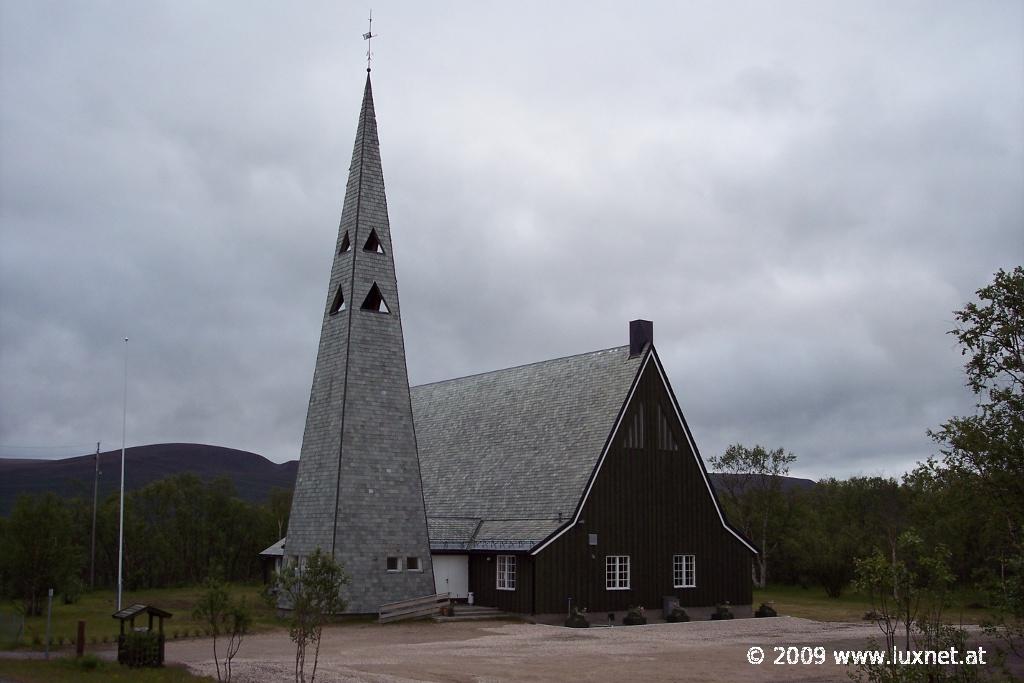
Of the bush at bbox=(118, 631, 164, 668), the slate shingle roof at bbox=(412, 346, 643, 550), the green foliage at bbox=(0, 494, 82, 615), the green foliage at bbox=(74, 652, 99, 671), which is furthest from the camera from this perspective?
the green foliage at bbox=(0, 494, 82, 615)

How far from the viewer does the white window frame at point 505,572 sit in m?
32.0

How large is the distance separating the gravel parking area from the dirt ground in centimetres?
2

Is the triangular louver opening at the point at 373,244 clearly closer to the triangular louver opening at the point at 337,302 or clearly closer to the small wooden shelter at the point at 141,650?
the triangular louver opening at the point at 337,302

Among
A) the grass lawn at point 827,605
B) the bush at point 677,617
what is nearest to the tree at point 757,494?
the grass lawn at point 827,605

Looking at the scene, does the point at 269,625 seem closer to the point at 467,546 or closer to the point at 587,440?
the point at 467,546

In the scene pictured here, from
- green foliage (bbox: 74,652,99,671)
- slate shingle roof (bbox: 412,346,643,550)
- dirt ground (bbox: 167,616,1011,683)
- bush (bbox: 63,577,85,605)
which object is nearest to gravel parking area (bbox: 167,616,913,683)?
dirt ground (bbox: 167,616,1011,683)

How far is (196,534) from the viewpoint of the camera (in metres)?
55.5

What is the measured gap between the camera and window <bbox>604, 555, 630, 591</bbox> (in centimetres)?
3253

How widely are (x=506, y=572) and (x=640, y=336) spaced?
9912mm

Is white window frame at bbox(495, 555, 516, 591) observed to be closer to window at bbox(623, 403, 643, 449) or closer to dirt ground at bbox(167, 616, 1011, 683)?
dirt ground at bbox(167, 616, 1011, 683)

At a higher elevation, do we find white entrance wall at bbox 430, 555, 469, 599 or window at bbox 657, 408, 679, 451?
window at bbox 657, 408, 679, 451

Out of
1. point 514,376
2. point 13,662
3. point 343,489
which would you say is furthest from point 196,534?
point 13,662

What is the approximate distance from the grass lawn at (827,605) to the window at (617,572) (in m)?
7.11

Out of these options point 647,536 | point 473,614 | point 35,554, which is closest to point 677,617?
point 647,536
